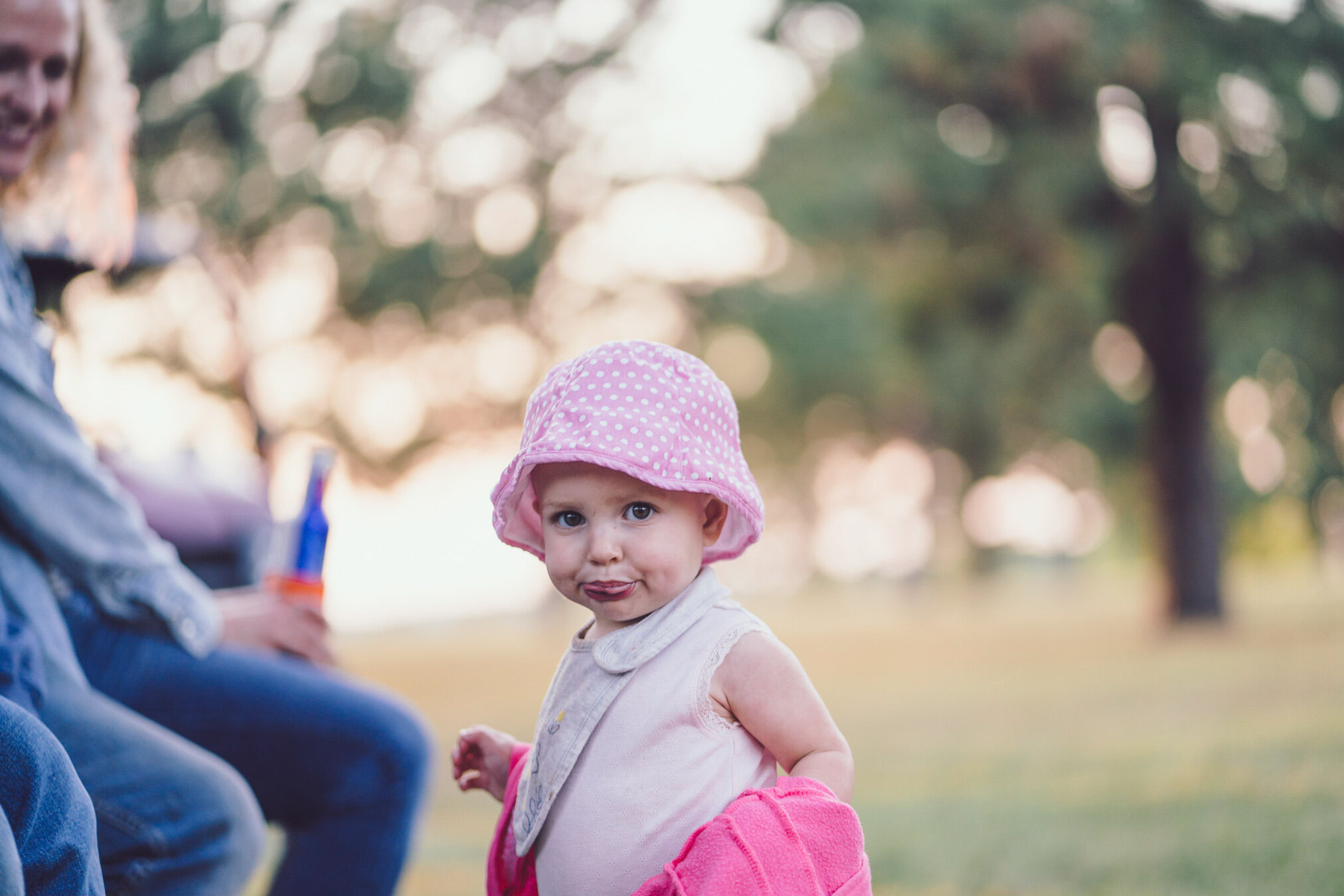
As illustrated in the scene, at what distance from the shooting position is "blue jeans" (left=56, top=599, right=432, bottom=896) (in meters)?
1.90

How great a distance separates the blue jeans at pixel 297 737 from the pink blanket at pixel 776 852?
726mm

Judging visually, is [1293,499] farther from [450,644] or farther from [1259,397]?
[450,644]

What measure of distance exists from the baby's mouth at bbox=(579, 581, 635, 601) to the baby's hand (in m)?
0.35

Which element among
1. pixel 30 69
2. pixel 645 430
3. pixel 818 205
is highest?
pixel 818 205

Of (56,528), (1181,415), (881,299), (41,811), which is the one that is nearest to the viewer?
(41,811)

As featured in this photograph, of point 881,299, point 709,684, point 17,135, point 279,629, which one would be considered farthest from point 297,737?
point 881,299

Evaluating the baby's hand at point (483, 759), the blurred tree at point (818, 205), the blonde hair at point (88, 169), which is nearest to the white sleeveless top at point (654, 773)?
the baby's hand at point (483, 759)

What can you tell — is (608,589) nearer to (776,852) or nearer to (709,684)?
(709,684)

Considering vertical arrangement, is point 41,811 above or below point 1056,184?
below

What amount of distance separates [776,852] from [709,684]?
23 cm

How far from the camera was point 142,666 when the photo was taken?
6.23ft

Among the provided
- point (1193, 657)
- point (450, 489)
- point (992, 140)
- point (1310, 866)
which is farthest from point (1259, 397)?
point (1310, 866)

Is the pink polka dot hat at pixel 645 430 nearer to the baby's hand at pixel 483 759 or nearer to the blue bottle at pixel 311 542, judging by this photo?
the baby's hand at pixel 483 759

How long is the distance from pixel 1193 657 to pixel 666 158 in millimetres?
11263
